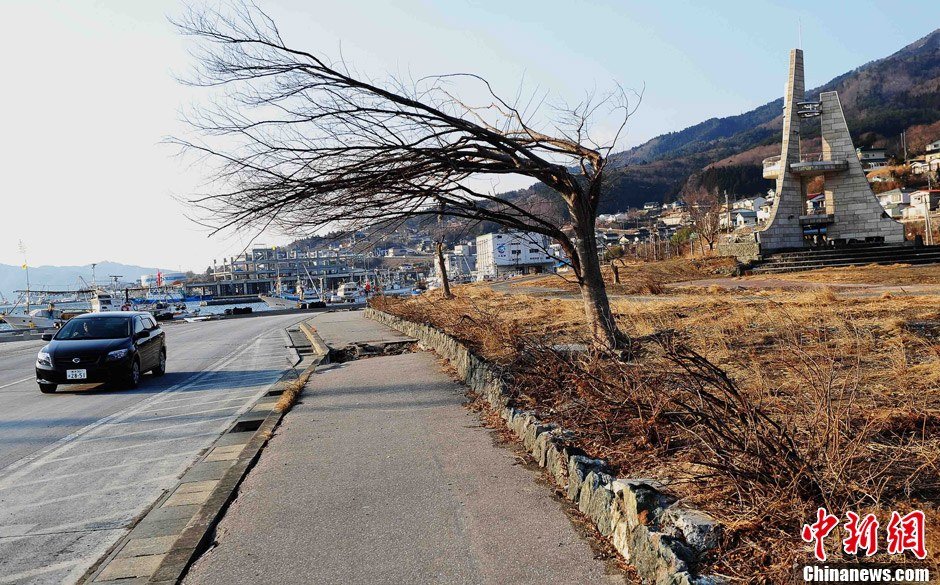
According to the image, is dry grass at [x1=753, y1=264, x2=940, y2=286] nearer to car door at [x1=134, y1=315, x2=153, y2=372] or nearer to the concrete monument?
the concrete monument

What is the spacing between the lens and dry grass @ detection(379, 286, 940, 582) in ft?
12.4

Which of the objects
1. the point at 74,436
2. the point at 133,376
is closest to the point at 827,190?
the point at 133,376

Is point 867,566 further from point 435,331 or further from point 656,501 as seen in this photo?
point 435,331

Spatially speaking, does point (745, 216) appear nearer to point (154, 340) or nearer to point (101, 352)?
point (154, 340)

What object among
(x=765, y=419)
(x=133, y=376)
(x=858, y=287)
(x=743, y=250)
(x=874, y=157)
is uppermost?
(x=874, y=157)

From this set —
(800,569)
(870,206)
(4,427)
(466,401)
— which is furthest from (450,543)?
(870,206)

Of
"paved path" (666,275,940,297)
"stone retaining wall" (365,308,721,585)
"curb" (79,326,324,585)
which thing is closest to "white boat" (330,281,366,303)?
"paved path" (666,275,940,297)

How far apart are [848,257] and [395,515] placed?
38.3m

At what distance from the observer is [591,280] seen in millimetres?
10859

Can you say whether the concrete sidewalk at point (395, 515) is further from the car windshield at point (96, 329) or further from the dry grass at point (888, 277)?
the dry grass at point (888, 277)

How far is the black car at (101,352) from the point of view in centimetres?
1379

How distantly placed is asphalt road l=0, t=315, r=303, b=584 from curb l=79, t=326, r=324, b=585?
0.64 ft

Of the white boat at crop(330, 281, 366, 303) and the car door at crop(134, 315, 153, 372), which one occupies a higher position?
the car door at crop(134, 315, 153, 372)

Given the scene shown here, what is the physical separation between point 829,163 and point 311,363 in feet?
120
